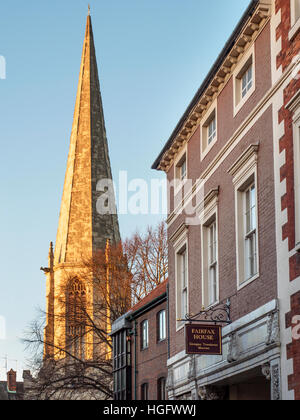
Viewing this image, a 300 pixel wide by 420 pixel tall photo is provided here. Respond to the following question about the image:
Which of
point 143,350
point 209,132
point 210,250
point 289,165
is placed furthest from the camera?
point 143,350

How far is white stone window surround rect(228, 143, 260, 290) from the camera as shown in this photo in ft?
69.7

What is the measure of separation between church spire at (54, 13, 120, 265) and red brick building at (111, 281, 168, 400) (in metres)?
47.7

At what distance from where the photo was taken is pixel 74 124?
9919cm

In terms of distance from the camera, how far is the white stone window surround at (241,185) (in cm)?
2123

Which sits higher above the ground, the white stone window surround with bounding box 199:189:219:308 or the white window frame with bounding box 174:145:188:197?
the white window frame with bounding box 174:145:188:197

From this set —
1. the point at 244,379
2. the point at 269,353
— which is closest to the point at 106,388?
the point at 244,379

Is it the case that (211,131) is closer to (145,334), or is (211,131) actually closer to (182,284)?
(182,284)

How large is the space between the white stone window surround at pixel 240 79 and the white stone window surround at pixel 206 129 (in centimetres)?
181

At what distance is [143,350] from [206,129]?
14.7 meters

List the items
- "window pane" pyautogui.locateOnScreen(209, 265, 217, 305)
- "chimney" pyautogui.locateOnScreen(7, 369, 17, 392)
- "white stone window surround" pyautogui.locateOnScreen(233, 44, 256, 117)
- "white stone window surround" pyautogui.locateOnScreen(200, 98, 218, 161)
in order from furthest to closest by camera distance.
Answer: "chimney" pyautogui.locateOnScreen(7, 369, 17, 392)
"white stone window surround" pyautogui.locateOnScreen(200, 98, 218, 161)
"window pane" pyautogui.locateOnScreen(209, 265, 217, 305)
"white stone window surround" pyautogui.locateOnScreen(233, 44, 256, 117)

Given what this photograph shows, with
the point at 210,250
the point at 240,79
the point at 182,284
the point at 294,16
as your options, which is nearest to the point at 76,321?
the point at 182,284

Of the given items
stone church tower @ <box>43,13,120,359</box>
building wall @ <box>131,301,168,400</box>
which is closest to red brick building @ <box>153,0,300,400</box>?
building wall @ <box>131,301,168,400</box>

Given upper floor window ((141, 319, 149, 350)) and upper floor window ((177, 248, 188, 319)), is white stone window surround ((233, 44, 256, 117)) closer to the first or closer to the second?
upper floor window ((177, 248, 188, 319))

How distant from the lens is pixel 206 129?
26.6m
